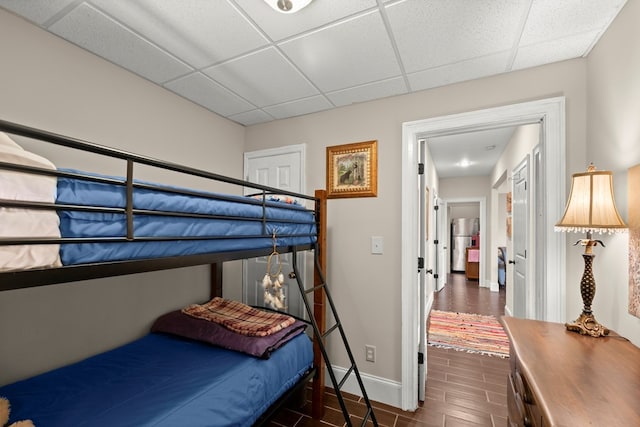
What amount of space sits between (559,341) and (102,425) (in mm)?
1924

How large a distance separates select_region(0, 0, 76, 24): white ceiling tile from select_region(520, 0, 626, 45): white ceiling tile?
2342mm

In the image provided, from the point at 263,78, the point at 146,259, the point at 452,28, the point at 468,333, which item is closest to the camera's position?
the point at 146,259

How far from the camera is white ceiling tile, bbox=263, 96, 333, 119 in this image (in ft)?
7.90

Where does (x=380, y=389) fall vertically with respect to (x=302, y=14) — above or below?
below

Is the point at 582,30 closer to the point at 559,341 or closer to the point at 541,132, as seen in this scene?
the point at 541,132

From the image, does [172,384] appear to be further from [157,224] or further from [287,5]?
[287,5]

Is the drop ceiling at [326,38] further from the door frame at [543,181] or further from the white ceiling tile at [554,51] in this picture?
the door frame at [543,181]

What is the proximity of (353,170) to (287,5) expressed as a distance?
4.44 ft

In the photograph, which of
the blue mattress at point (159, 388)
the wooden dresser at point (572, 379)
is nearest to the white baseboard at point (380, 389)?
the blue mattress at point (159, 388)

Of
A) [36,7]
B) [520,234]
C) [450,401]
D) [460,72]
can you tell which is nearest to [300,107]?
[460,72]

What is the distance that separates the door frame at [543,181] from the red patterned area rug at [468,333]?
1439 mm

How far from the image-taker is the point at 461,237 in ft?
27.9

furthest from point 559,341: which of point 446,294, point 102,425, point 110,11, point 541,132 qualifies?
point 446,294

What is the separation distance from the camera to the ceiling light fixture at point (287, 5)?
51.8 inches
